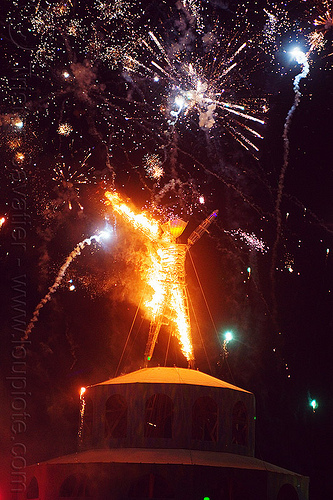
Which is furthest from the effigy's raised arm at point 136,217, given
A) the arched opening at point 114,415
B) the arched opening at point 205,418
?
the arched opening at point 205,418

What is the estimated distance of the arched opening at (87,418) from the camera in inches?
958

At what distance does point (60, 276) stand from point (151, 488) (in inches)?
472

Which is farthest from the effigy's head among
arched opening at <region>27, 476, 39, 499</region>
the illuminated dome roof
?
arched opening at <region>27, 476, 39, 499</region>

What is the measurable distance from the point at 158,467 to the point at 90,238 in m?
12.8

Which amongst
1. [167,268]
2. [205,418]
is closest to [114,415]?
[205,418]

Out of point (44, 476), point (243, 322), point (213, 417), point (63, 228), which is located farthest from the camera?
point (243, 322)

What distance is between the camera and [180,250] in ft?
90.6

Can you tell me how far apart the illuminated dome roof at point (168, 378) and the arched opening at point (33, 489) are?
409 cm

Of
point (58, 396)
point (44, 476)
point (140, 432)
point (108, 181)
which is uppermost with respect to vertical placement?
point (108, 181)

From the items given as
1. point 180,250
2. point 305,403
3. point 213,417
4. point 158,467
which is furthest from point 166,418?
point 305,403

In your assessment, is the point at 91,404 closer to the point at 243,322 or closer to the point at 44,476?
the point at 44,476

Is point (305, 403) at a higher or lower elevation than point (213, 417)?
higher

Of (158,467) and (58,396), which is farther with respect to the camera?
(58,396)

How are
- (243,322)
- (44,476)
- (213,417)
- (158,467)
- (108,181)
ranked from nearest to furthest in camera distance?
(158,467), (44,476), (213,417), (108,181), (243,322)
